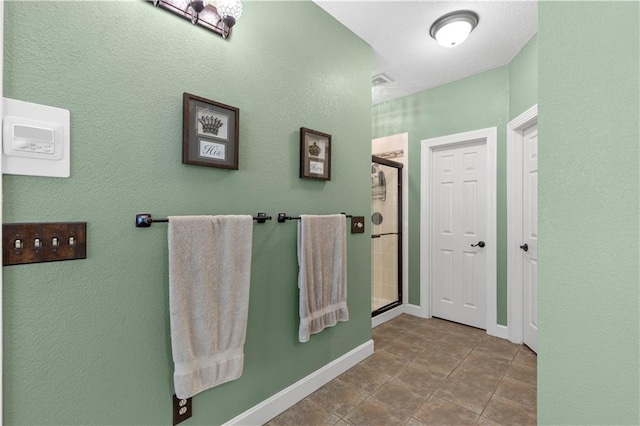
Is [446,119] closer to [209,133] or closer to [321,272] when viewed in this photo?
[321,272]

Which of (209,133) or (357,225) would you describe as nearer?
(209,133)

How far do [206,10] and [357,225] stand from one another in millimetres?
1641

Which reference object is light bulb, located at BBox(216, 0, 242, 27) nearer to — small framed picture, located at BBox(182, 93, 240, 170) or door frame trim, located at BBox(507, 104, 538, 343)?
small framed picture, located at BBox(182, 93, 240, 170)

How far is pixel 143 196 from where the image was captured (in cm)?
121

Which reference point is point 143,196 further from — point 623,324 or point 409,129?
point 409,129

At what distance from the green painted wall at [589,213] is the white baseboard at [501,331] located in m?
2.42

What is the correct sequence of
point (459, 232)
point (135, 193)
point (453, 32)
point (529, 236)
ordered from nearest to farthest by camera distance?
point (135, 193) → point (453, 32) → point (529, 236) → point (459, 232)

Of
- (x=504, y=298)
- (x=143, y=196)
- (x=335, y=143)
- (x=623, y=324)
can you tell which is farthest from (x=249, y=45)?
(x=504, y=298)

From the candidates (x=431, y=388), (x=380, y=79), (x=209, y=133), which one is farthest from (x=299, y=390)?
(x=380, y=79)

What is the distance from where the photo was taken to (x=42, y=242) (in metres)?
0.98

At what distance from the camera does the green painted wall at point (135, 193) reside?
3.20 feet

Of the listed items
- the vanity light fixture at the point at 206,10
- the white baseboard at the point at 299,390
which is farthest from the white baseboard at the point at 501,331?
the vanity light fixture at the point at 206,10

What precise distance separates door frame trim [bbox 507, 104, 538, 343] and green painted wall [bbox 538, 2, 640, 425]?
2.28m

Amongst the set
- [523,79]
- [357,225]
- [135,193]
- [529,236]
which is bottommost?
[529,236]
